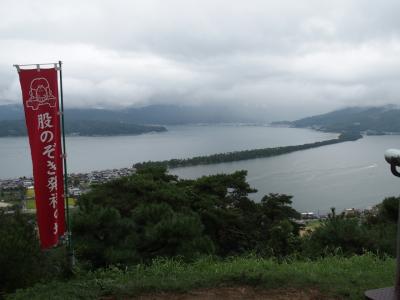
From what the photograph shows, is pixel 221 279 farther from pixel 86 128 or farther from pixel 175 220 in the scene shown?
pixel 86 128

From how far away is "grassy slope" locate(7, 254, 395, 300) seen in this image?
287 centimetres

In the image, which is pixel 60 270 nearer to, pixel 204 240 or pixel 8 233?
pixel 8 233

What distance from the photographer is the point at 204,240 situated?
4762 millimetres

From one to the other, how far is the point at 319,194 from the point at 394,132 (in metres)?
63.2

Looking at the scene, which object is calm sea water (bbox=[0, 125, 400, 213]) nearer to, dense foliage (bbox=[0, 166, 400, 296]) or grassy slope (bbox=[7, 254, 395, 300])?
dense foliage (bbox=[0, 166, 400, 296])

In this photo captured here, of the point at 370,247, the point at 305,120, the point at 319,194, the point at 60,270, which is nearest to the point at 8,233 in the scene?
Result: the point at 60,270

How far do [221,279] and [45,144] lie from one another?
1.79m

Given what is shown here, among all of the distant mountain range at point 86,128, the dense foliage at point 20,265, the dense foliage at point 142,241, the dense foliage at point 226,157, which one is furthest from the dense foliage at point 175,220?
the distant mountain range at point 86,128

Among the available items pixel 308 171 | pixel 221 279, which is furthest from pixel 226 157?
pixel 221 279

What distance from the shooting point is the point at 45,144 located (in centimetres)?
338

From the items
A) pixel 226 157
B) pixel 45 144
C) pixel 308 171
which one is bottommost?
pixel 308 171

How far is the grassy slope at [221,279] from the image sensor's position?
2865 mm

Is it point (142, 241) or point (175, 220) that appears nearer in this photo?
point (175, 220)

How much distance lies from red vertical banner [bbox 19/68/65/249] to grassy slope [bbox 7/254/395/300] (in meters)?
0.58
